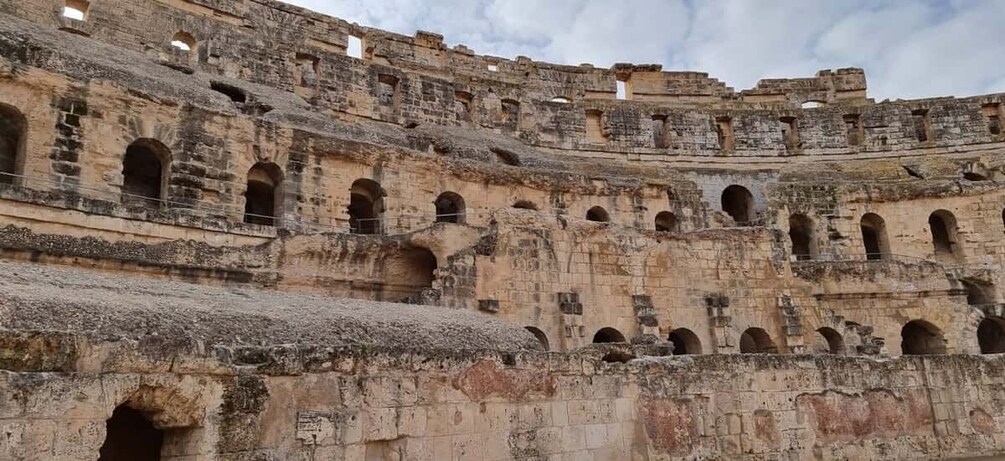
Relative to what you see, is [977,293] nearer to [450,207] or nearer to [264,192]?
[450,207]

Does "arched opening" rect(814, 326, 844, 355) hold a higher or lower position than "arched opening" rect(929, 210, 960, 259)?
lower

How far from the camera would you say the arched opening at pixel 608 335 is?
14.4 m

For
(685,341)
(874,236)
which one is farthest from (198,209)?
(874,236)

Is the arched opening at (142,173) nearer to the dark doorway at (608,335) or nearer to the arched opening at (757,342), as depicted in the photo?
the dark doorway at (608,335)

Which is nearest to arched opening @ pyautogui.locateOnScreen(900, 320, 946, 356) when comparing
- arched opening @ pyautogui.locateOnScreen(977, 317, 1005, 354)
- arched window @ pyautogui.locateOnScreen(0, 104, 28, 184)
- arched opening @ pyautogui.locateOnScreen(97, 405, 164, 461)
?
arched opening @ pyautogui.locateOnScreen(977, 317, 1005, 354)

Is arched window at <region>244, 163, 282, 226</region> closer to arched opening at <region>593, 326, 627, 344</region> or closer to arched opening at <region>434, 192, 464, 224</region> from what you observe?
arched opening at <region>434, 192, 464, 224</region>

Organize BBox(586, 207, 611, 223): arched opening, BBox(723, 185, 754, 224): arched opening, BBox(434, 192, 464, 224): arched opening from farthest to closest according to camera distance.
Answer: BBox(723, 185, 754, 224): arched opening, BBox(586, 207, 611, 223): arched opening, BBox(434, 192, 464, 224): arched opening

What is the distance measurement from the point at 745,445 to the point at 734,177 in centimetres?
1861

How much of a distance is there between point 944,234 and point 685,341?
38.1 feet

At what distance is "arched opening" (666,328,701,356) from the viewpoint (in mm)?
15266

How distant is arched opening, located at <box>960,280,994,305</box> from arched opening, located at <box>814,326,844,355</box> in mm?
5418

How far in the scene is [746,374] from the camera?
882 cm

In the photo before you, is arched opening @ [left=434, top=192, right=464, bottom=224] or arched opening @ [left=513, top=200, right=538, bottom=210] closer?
arched opening @ [left=434, top=192, right=464, bottom=224]

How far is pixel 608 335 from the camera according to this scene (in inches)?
579
